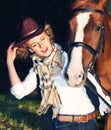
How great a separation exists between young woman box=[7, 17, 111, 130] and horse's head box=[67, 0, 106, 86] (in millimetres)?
112

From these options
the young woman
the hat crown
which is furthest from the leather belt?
the hat crown

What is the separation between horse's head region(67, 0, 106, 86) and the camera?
375 centimetres

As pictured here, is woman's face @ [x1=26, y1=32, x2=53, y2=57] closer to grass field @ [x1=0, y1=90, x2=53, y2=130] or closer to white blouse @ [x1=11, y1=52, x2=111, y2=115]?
white blouse @ [x1=11, y1=52, x2=111, y2=115]

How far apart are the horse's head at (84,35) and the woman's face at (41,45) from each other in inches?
8.0

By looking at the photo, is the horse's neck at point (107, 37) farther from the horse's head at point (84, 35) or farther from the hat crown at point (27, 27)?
the hat crown at point (27, 27)

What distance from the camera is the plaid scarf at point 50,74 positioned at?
12.3 feet

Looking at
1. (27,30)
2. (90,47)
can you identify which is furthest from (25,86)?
(90,47)

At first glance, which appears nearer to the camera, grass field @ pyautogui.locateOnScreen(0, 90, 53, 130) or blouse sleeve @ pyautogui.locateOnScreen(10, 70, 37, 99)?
blouse sleeve @ pyautogui.locateOnScreen(10, 70, 37, 99)

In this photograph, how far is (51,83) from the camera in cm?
377

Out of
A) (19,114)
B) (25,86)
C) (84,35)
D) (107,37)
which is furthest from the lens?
(19,114)

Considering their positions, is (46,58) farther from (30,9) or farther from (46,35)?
(30,9)

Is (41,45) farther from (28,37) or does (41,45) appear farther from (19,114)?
(19,114)

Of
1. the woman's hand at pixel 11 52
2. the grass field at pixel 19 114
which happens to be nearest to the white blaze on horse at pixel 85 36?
the woman's hand at pixel 11 52

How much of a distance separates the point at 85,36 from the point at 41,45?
0.47m
